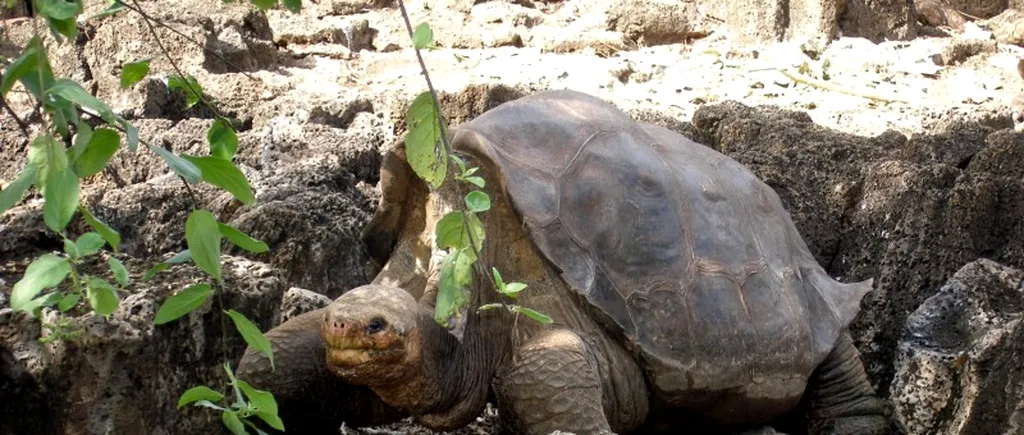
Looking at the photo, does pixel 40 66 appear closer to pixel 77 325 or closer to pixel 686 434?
pixel 77 325

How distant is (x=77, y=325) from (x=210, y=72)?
14.5 ft

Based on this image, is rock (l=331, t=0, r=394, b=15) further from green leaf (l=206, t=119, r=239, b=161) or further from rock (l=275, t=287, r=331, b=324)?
green leaf (l=206, t=119, r=239, b=161)

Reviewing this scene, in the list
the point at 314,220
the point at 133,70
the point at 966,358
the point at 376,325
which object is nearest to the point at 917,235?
the point at 966,358

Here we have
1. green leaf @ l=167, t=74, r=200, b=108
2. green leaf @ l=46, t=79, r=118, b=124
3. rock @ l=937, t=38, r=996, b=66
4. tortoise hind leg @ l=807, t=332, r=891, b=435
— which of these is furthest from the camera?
rock @ l=937, t=38, r=996, b=66

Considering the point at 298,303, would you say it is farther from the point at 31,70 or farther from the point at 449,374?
the point at 31,70

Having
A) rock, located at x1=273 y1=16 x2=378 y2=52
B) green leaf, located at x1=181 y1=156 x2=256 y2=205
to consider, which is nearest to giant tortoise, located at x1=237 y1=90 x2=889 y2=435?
green leaf, located at x1=181 y1=156 x2=256 y2=205

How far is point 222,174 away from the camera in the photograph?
1691 millimetres

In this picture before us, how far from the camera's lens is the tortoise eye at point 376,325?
2.87 metres

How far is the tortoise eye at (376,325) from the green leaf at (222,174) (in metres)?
1.18

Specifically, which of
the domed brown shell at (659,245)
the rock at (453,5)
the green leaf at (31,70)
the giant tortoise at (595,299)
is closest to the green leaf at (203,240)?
the green leaf at (31,70)

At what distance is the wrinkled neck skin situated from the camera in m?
3.11

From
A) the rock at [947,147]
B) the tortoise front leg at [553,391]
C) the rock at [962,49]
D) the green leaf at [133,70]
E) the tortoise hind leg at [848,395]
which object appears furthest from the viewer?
the rock at [962,49]

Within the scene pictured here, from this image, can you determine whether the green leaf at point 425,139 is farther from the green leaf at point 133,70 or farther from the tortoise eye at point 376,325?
the tortoise eye at point 376,325

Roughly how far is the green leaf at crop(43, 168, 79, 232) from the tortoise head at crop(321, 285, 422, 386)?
4.55 feet
